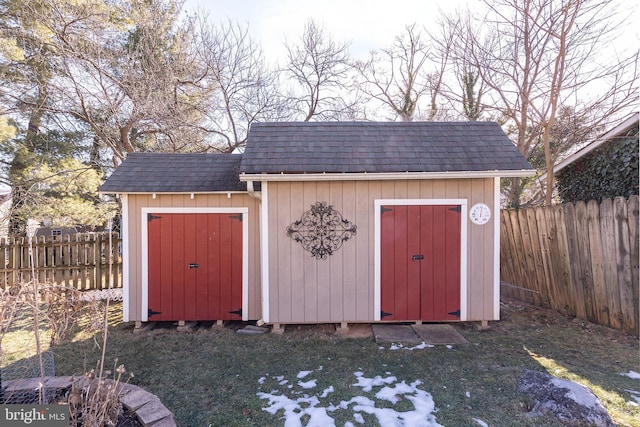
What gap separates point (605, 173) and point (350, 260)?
533 centimetres

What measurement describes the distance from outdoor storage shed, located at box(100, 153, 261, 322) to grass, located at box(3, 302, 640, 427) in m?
0.39

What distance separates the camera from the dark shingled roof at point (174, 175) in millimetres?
4520

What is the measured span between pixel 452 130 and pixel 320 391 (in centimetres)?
446

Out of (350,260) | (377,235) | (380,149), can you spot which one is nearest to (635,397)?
(377,235)

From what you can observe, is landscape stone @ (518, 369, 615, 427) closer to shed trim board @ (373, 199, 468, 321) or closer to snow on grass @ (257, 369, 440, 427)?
snow on grass @ (257, 369, 440, 427)

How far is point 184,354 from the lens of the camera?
3754mm

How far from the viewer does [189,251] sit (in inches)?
182

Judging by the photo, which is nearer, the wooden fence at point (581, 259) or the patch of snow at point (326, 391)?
the patch of snow at point (326, 391)

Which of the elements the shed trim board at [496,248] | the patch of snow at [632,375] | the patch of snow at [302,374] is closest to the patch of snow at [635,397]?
the patch of snow at [632,375]

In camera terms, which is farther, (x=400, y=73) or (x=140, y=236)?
(x=400, y=73)

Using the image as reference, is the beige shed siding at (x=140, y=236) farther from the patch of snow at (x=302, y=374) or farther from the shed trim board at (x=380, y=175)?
the patch of snow at (x=302, y=374)

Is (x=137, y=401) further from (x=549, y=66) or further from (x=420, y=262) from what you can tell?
(x=549, y=66)

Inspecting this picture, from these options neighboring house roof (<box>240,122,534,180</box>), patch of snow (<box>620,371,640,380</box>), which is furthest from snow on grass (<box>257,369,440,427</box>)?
neighboring house roof (<box>240,122,534,180</box>)

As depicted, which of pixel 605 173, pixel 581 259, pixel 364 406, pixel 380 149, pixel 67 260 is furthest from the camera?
pixel 67 260
